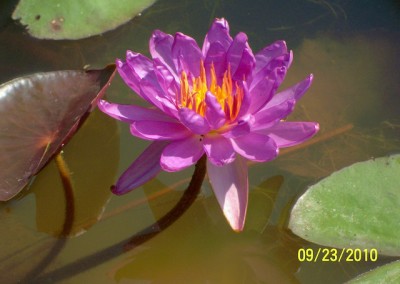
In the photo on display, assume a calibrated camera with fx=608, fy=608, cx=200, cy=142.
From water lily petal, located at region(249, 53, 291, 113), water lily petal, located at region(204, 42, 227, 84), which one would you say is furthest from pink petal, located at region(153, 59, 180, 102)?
water lily petal, located at region(249, 53, 291, 113)

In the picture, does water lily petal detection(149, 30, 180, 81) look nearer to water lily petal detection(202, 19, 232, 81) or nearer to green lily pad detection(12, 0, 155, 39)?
water lily petal detection(202, 19, 232, 81)

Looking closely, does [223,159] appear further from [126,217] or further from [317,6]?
[317,6]

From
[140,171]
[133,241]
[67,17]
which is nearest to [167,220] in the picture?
[133,241]

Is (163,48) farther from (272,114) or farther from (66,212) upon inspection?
(66,212)

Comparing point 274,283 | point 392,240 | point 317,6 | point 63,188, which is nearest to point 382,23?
point 317,6

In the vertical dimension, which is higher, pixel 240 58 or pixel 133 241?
pixel 240 58
